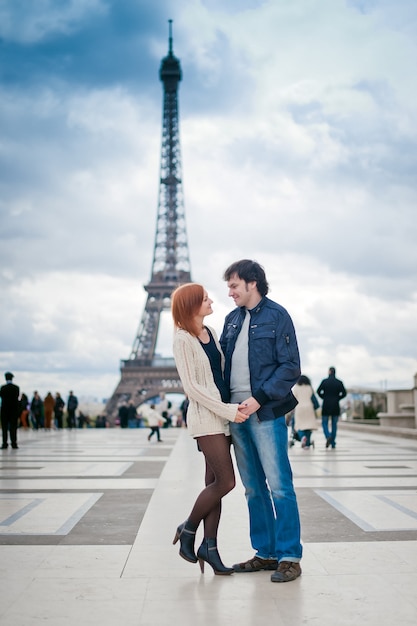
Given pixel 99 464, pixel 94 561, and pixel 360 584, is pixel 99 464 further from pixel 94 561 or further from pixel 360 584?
pixel 360 584

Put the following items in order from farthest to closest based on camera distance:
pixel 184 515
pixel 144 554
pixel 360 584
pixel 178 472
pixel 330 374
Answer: pixel 330 374, pixel 178 472, pixel 184 515, pixel 144 554, pixel 360 584

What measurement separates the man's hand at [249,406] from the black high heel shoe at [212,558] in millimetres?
706

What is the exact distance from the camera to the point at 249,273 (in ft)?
13.7

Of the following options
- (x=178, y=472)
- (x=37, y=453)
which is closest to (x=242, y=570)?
(x=178, y=472)

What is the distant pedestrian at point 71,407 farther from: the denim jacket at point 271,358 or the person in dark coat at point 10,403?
the denim jacket at point 271,358

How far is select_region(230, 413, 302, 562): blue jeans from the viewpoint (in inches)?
155

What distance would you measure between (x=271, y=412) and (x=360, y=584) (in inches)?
36.5

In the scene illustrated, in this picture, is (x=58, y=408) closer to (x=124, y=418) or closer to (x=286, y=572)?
(x=124, y=418)

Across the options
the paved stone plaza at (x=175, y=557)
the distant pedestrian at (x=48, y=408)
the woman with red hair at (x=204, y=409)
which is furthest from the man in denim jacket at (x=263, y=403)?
the distant pedestrian at (x=48, y=408)

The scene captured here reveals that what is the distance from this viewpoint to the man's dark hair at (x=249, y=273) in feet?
13.7

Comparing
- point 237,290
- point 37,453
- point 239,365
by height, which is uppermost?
point 237,290

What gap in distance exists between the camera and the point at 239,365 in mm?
4098

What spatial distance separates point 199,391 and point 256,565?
0.96m

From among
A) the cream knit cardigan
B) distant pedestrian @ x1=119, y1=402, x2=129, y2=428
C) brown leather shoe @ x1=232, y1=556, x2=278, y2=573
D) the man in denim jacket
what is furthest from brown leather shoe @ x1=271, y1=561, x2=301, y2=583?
distant pedestrian @ x1=119, y1=402, x2=129, y2=428
